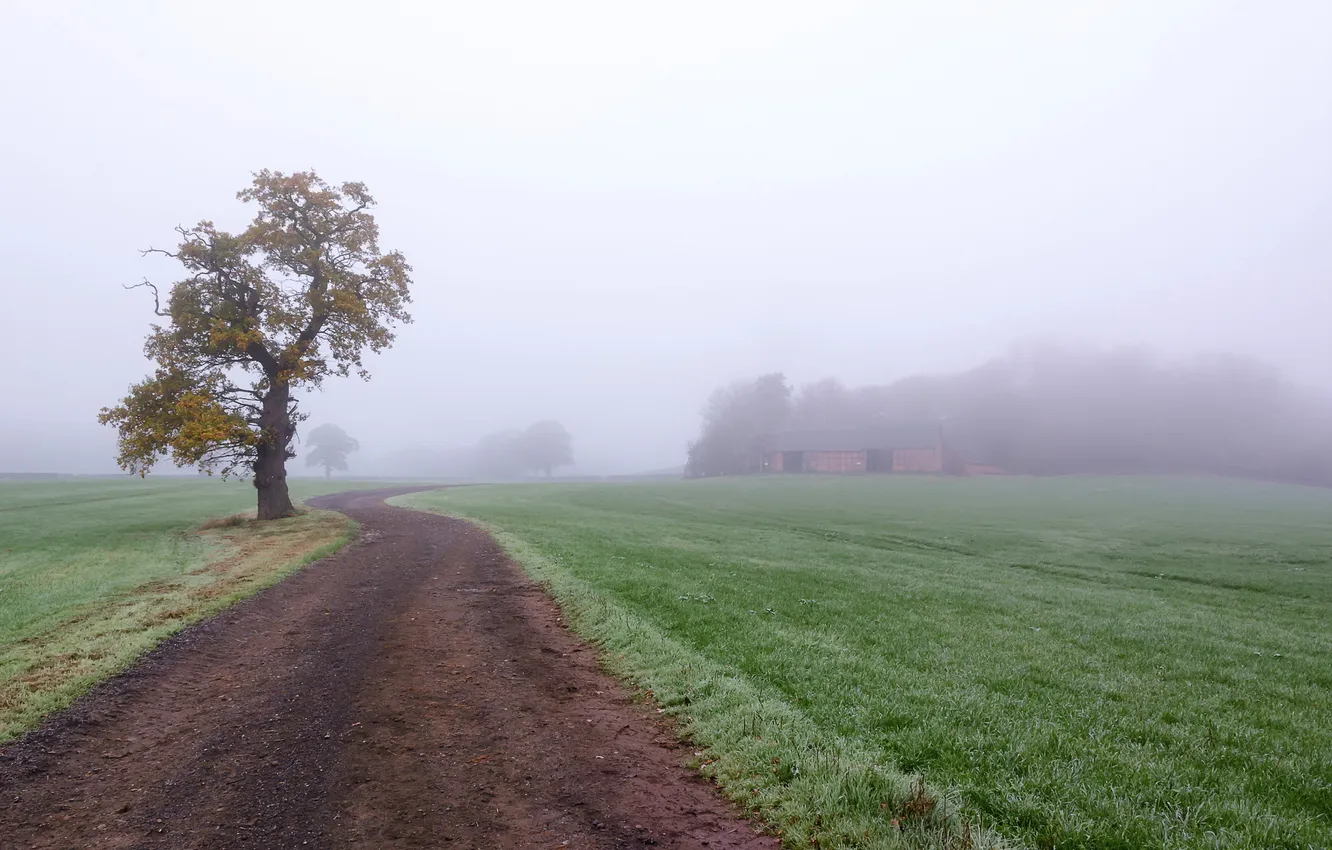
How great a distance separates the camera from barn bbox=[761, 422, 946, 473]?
99875mm

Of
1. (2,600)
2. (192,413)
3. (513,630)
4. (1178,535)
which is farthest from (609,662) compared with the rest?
(1178,535)

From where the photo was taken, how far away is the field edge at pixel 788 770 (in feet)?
16.0

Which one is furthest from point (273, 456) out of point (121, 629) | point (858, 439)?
point (858, 439)

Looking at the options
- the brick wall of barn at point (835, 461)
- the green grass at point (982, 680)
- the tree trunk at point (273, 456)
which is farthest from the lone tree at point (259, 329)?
the brick wall of barn at point (835, 461)

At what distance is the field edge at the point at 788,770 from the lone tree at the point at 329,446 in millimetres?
137503

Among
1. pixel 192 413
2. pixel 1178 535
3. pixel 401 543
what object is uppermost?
pixel 192 413

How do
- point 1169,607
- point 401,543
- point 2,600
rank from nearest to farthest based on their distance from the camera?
point 2,600 < point 1169,607 < point 401,543

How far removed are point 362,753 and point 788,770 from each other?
13.5 feet

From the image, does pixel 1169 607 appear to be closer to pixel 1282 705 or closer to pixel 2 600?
pixel 1282 705

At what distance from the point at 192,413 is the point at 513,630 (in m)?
20.6

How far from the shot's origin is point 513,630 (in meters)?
11.0

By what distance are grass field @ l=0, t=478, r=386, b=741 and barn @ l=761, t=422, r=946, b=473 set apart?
8902 cm

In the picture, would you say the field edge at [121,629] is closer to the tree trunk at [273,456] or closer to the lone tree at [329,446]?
the tree trunk at [273,456]

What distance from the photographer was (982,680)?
9.05 m
